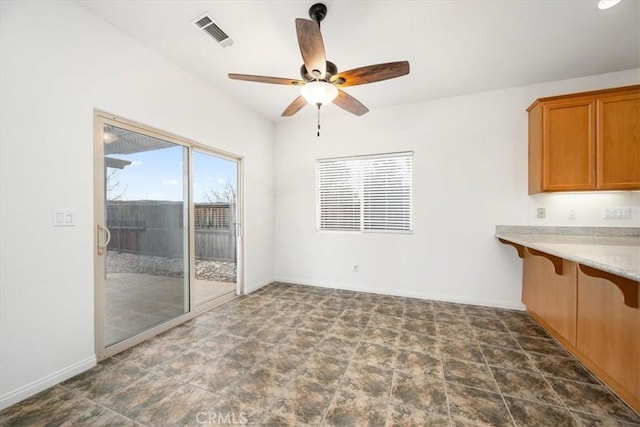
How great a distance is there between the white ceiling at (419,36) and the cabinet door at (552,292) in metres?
2.03

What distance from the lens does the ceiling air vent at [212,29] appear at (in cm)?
204

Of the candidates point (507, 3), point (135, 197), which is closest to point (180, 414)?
point (135, 197)

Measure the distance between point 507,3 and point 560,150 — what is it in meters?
1.67

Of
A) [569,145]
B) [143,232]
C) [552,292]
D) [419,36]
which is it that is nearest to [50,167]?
[143,232]

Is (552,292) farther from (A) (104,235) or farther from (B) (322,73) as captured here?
(A) (104,235)

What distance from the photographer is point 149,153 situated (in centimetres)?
249

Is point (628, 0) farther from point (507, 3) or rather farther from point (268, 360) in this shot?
point (268, 360)

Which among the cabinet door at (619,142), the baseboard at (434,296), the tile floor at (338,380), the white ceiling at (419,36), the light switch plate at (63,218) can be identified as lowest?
the tile floor at (338,380)

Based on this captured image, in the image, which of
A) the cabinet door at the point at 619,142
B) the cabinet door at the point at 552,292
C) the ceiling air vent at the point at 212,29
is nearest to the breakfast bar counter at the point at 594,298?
the cabinet door at the point at 552,292

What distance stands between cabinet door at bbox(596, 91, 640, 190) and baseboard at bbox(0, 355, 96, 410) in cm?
497

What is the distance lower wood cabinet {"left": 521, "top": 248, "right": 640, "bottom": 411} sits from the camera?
1546mm

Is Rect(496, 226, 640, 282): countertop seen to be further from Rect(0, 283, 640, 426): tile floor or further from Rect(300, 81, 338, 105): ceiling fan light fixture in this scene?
Rect(300, 81, 338, 105): ceiling fan light fixture

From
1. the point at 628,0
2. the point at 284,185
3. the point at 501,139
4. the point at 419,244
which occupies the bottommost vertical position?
the point at 419,244

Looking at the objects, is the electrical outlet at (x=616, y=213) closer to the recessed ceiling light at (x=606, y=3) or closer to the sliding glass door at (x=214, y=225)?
the recessed ceiling light at (x=606, y=3)
